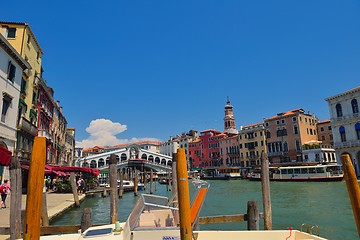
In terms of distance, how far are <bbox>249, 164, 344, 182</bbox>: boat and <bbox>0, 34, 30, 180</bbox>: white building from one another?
3131 cm

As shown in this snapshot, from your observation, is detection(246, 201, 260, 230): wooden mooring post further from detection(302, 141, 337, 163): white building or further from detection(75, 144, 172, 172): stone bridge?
detection(75, 144, 172, 172): stone bridge

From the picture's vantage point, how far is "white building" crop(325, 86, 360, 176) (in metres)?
33.8

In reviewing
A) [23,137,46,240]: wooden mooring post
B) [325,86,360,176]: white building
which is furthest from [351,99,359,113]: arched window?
[23,137,46,240]: wooden mooring post

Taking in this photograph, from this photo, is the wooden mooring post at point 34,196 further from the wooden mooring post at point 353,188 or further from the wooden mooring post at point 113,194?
the wooden mooring post at point 113,194

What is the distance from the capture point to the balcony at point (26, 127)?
60.3 feet

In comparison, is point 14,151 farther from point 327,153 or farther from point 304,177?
point 327,153

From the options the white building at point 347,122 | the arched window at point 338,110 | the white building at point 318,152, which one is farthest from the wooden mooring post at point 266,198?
the white building at point 318,152

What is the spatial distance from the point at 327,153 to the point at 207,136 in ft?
103

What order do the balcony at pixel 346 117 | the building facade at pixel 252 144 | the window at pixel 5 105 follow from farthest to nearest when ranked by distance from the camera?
the building facade at pixel 252 144
the balcony at pixel 346 117
the window at pixel 5 105

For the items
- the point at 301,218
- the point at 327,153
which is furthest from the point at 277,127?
the point at 301,218

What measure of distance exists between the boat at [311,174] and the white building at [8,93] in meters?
31.3

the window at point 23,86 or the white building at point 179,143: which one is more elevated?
the white building at point 179,143

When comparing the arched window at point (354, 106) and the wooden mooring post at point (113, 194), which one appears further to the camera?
the arched window at point (354, 106)

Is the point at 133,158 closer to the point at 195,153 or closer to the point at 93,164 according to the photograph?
the point at 93,164
